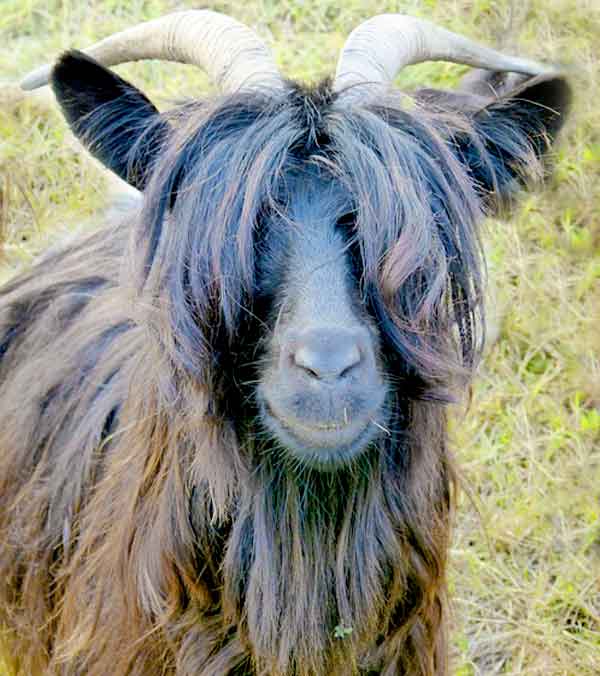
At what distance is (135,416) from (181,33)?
3.34 ft

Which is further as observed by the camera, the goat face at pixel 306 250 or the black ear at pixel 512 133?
the black ear at pixel 512 133

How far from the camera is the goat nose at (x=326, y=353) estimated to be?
91.7 inches

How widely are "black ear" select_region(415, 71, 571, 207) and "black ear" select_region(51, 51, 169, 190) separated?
0.68 metres

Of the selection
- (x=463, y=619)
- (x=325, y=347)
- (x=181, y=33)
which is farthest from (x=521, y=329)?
(x=325, y=347)

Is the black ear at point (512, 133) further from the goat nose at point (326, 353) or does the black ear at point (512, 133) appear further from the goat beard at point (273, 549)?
the goat nose at point (326, 353)

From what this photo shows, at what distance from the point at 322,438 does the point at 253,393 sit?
0.25 metres

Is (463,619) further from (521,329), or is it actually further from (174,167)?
(174,167)

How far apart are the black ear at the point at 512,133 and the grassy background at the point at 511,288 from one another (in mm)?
1564

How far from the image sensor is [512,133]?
9.21ft

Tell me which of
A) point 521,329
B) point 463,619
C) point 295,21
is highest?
point 295,21

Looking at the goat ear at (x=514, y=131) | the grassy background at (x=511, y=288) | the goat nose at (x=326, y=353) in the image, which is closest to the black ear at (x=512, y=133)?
the goat ear at (x=514, y=131)

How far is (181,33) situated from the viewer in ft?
10.2

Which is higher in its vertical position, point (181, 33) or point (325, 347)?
point (181, 33)

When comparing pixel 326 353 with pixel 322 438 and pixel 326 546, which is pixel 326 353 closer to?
pixel 322 438
